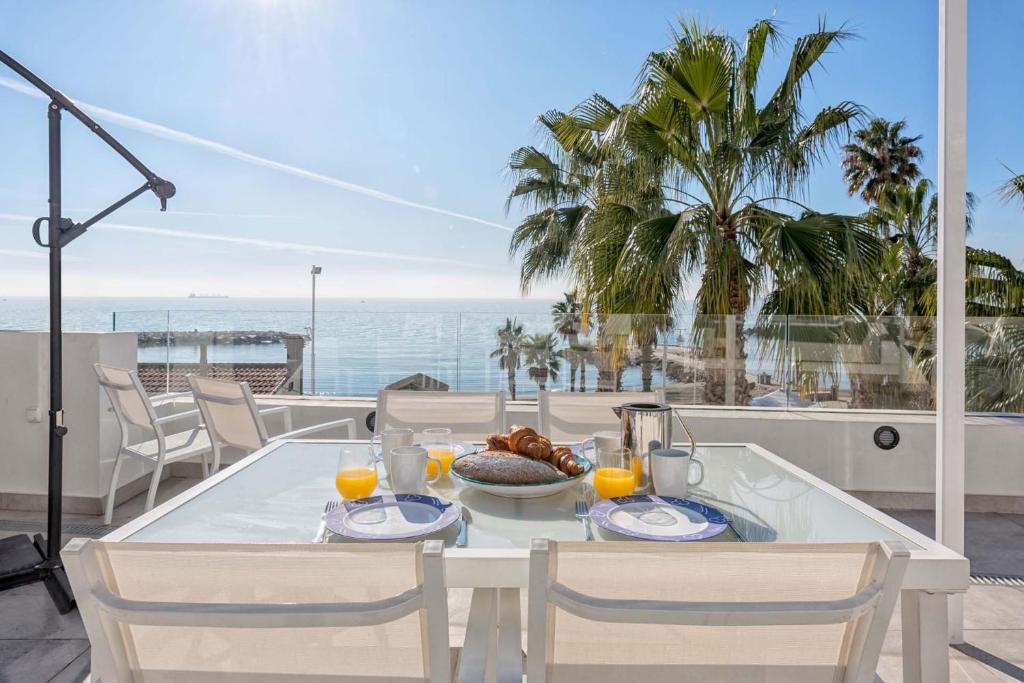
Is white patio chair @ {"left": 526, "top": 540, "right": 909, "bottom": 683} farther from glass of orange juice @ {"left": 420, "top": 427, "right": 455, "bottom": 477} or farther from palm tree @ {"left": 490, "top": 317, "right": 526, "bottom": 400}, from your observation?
palm tree @ {"left": 490, "top": 317, "right": 526, "bottom": 400}

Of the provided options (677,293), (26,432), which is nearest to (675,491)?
(677,293)

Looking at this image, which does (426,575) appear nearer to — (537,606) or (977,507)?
(537,606)

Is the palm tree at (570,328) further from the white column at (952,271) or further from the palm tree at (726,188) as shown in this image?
the white column at (952,271)

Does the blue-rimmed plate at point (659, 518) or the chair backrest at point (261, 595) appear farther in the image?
the blue-rimmed plate at point (659, 518)

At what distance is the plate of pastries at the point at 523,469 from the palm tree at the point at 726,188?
2640 millimetres

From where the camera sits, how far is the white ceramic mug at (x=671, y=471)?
125 cm

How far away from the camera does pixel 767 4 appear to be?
15.0ft

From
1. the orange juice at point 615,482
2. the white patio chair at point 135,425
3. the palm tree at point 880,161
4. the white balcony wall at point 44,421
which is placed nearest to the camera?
the orange juice at point 615,482

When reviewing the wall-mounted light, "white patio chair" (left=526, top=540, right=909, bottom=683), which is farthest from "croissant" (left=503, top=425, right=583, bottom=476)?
the wall-mounted light

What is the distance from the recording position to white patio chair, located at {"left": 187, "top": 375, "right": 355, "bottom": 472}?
2.46 meters

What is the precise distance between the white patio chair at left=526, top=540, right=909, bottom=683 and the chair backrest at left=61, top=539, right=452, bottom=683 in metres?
0.13

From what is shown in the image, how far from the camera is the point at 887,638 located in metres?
1.84

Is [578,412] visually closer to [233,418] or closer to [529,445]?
[529,445]

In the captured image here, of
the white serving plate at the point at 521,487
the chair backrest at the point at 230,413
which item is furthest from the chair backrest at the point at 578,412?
the chair backrest at the point at 230,413
